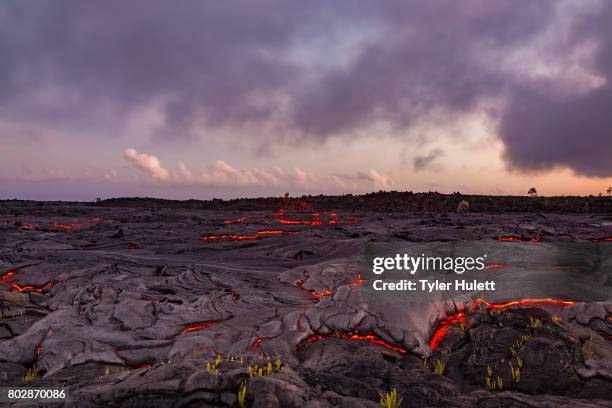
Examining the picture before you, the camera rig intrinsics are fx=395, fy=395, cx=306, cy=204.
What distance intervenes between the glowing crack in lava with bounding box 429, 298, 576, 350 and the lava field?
0.10ft

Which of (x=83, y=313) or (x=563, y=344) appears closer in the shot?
(x=563, y=344)

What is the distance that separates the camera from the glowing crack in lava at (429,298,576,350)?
6.49 meters

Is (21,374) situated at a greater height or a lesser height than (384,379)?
lesser

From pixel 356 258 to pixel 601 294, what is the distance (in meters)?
5.56

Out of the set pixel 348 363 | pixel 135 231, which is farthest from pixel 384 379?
pixel 135 231

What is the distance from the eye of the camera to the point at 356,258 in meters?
10.9

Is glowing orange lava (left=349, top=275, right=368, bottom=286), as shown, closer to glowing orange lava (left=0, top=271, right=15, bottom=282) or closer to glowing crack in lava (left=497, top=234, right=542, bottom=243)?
glowing crack in lava (left=497, top=234, right=542, bottom=243)

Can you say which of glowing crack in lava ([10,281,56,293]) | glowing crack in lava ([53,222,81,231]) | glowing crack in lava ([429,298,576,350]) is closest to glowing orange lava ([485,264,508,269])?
glowing crack in lava ([429,298,576,350])

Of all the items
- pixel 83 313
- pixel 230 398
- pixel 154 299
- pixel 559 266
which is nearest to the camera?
pixel 230 398

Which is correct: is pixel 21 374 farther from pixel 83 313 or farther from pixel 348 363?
pixel 348 363

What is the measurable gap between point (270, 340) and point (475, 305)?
4066 millimetres

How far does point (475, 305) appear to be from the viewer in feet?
24.9

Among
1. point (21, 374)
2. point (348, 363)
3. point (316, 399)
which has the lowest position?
point (21, 374)

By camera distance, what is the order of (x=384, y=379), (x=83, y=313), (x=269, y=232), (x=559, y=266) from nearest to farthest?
(x=384, y=379), (x=83, y=313), (x=559, y=266), (x=269, y=232)
